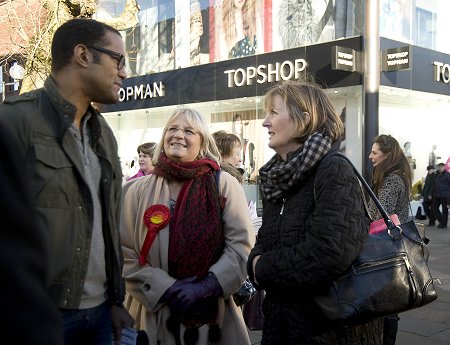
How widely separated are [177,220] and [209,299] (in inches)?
18.6

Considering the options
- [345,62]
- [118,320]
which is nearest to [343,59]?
[345,62]

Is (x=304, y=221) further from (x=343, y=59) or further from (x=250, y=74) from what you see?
(x=250, y=74)

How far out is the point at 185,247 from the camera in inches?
118

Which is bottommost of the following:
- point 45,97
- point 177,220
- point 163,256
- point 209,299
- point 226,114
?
point 209,299

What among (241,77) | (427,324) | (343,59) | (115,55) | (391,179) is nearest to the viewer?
(115,55)

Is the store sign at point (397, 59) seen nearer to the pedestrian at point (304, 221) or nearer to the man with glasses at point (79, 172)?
the pedestrian at point (304, 221)

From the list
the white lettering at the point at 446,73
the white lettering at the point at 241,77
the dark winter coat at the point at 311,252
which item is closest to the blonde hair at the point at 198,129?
the dark winter coat at the point at 311,252

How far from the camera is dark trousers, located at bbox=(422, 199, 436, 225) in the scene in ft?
50.3

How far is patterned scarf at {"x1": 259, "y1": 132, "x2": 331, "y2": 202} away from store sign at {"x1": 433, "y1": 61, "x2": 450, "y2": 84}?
15.3 meters

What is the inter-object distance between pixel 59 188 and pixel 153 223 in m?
1.05

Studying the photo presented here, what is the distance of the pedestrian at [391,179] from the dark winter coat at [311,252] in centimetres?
241

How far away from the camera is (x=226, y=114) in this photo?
60.1ft

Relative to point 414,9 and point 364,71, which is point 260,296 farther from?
point 414,9

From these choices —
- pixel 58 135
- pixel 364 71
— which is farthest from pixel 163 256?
pixel 364 71
